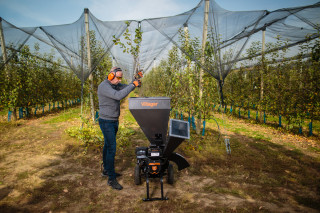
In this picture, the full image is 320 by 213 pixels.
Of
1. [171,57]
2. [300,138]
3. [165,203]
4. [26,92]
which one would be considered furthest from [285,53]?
[26,92]

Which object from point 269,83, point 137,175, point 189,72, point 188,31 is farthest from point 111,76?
point 269,83

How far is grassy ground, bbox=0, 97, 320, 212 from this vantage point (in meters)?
2.61

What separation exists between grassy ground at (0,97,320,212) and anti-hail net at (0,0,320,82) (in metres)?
2.38

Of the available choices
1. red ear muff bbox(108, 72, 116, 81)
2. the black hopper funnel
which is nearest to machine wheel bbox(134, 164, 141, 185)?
the black hopper funnel

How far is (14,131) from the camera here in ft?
22.2

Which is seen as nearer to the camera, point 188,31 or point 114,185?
point 114,185

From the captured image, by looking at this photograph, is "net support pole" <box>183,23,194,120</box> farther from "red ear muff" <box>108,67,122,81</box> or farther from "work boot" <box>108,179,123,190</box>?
"work boot" <box>108,179,123,190</box>

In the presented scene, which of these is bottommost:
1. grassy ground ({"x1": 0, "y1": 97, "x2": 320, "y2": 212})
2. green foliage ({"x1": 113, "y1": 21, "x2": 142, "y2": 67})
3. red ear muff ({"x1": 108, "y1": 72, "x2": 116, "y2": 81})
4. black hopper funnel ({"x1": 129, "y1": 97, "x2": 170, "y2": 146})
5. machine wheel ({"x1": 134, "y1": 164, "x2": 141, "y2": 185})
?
grassy ground ({"x1": 0, "y1": 97, "x2": 320, "y2": 212})

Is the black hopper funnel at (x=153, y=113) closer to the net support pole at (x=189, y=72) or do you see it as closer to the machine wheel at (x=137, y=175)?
the machine wheel at (x=137, y=175)

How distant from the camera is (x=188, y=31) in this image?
542cm

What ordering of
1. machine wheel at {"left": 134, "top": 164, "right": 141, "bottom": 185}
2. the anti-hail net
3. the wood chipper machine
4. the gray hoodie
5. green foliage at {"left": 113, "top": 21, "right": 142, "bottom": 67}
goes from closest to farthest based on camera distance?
the wood chipper machine, the gray hoodie, machine wheel at {"left": 134, "top": 164, "right": 141, "bottom": 185}, the anti-hail net, green foliage at {"left": 113, "top": 21, "right": 142, "bottom": 67}

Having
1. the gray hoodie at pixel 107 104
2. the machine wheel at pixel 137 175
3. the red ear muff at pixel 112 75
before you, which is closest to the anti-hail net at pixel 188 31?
the red ear muff at pixel 112 75

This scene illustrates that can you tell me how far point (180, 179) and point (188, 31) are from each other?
4.49 m

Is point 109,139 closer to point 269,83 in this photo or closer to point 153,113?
point 153,113
